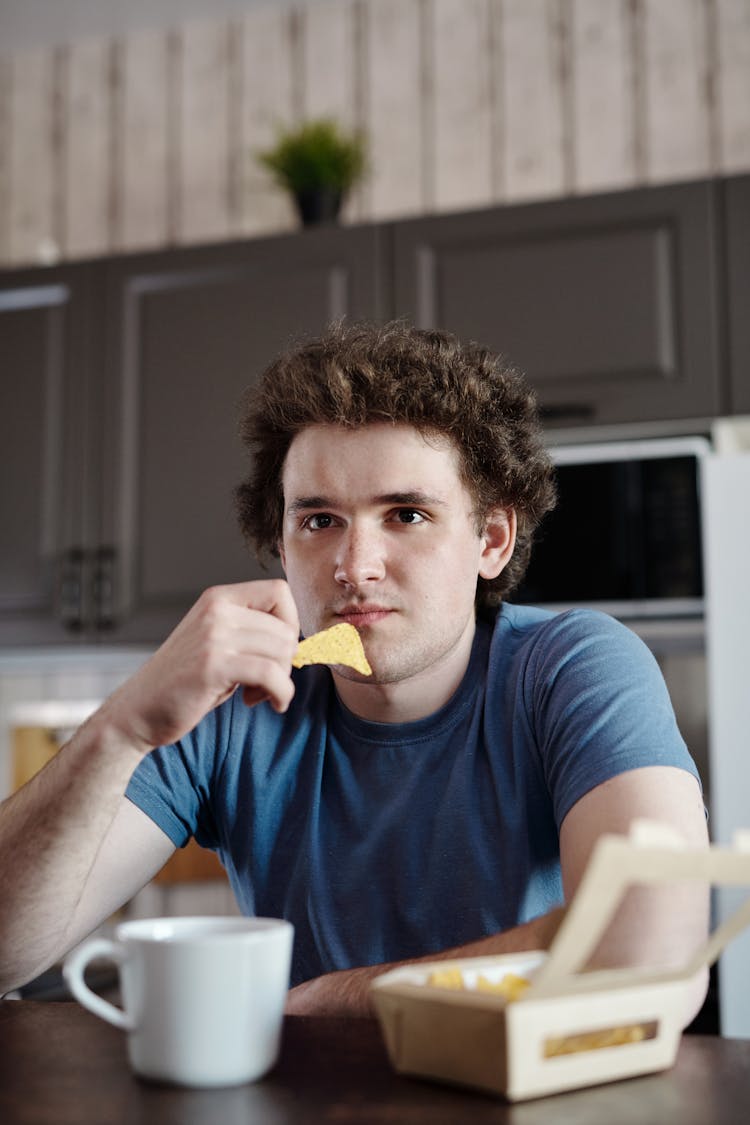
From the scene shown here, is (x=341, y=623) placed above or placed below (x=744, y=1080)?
above

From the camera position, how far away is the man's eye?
1385 mm

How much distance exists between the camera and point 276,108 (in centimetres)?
338

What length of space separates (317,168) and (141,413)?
725 mm

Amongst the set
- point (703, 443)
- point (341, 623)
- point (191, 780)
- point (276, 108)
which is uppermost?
point (276, 108)

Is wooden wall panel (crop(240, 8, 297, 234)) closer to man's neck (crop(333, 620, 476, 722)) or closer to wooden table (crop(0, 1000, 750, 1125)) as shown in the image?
man's neck (crop(333, 620, 476, 722))

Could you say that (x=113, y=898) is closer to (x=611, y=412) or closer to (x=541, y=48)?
(x=611, y=412)

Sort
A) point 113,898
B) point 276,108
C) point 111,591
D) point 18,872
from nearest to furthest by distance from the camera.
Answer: point 18,872 < point 113,898 < point 111,591 < point 276,108

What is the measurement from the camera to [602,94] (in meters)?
3.09

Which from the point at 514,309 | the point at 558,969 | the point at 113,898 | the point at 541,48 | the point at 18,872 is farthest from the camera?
the point at 541,48

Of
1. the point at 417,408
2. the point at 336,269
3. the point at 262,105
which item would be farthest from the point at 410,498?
the point at 262,105

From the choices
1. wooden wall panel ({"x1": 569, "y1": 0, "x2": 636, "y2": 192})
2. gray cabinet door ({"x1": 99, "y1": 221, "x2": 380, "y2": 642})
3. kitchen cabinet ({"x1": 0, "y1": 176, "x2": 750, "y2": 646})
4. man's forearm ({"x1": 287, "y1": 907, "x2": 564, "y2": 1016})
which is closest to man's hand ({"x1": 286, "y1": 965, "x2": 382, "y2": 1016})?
man's forearm ({"x1": 287, "y1": 907, "x2": 564, "y2": 1016})

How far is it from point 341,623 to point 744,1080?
69cm

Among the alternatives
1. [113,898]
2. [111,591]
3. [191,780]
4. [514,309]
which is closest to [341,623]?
[191,780]

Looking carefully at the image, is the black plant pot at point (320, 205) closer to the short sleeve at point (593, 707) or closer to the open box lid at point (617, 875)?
the short sleeve at point (593, 707)
